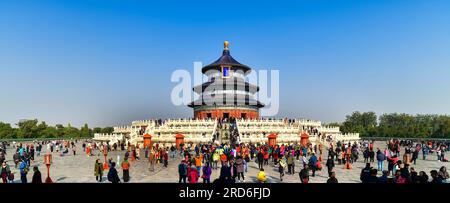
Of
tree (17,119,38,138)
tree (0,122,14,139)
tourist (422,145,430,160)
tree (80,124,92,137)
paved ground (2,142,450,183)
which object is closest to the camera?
paved ground (2,142,450,183)

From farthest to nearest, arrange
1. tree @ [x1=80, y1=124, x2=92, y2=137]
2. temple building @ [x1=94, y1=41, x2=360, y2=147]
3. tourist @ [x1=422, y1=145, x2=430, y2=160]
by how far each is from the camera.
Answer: tree @ [x1=80, y1=124, x2=92, y2=137]
temple building @ [x1=94, y1=41, x2=360, y2=147]
tourist @ [x1=422, y1=145, x2=430, y2=160]

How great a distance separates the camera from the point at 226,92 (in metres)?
61.0

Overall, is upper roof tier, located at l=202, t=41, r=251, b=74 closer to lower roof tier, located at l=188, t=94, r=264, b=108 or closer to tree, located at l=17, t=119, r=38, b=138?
lower roof tier, located at l=188, t=94, r=264, b=108

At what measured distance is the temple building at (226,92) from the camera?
58031mm

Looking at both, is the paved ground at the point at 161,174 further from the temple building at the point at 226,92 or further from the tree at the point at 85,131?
the tree at the point at 85,131

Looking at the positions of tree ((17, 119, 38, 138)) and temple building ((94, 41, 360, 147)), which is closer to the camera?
temple building ((94, 41, 360, 147))

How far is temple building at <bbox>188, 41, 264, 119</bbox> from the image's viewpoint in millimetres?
58031

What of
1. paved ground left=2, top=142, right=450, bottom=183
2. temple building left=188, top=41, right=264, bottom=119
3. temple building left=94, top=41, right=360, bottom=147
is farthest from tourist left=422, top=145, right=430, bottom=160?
temple building left=188, top=41, right=264, bottom=119

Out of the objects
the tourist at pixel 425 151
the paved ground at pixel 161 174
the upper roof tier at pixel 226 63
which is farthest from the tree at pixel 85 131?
the tourist at pixel 425 151

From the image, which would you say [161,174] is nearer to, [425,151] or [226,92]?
[425,151]

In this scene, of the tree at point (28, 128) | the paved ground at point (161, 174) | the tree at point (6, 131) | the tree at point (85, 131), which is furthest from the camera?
the tree at point (85, 131)
